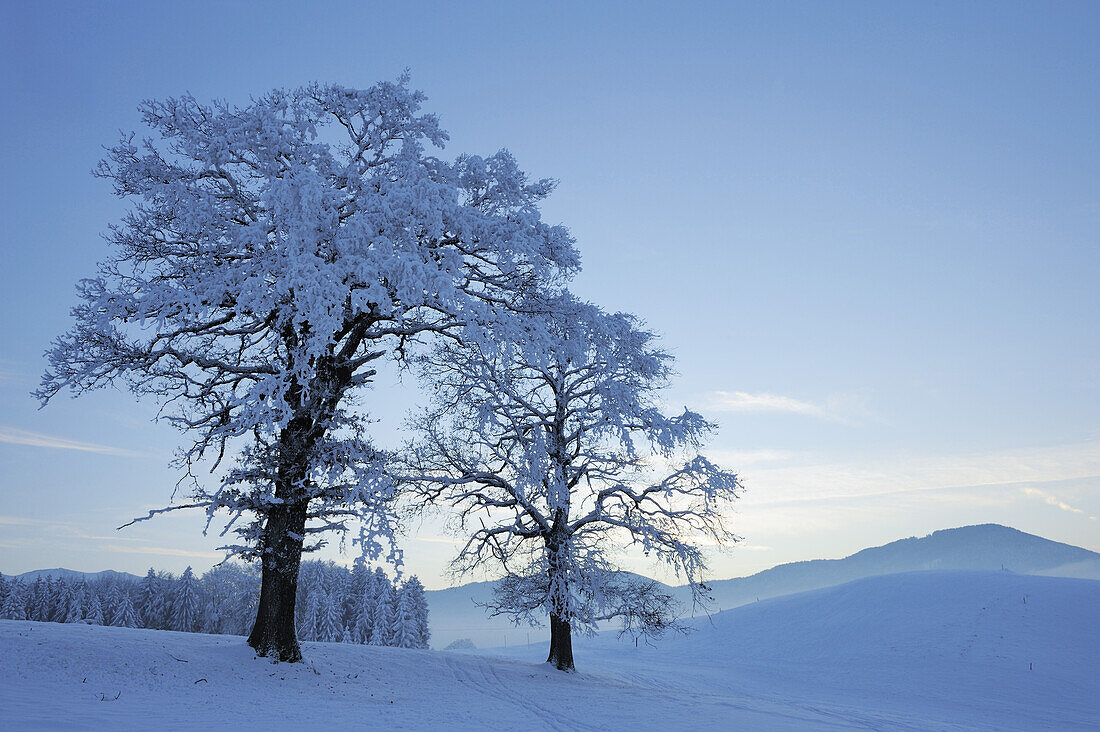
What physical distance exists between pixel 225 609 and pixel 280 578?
306 feet

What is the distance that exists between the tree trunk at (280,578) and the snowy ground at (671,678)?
0.66 m

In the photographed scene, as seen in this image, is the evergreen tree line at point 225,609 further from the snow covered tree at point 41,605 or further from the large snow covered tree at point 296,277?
the large snow covered tree at point 296,277

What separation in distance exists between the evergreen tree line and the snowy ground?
30703 millimetres

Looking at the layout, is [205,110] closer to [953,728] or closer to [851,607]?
[953,728]

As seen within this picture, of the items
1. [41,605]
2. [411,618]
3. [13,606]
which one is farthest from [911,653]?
[41,605]

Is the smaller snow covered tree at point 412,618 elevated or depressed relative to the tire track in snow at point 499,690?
depressed

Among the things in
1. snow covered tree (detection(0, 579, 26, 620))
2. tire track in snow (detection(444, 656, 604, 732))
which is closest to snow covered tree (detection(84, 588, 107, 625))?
snow covered tree (detection(0, 579, 26, 620))

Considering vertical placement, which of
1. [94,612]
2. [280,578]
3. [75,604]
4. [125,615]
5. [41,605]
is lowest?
[125,615]

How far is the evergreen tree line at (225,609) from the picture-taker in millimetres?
70438

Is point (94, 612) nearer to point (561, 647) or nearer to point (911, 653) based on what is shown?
point (561, 647)

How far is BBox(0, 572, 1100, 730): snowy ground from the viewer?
1125 cm

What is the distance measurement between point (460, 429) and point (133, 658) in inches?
403

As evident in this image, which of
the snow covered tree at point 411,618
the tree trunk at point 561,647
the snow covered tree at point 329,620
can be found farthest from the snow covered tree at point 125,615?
the tree trunk at point 561,647

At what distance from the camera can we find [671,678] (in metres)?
30.5
